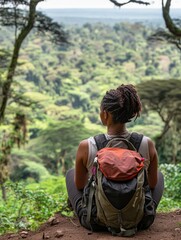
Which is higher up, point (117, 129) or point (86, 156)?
point (117, 129)

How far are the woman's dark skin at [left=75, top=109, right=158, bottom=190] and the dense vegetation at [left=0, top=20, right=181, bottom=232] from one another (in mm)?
7725

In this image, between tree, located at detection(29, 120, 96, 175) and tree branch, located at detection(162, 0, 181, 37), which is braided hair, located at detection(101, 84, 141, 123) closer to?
tree branch, located at detection(162, 0, 181, 37)

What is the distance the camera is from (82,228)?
2.39 metres

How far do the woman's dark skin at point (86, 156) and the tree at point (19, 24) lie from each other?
5.11 metres

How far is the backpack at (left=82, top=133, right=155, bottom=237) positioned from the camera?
204 centimetres

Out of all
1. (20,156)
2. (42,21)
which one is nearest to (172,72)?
(20,156)

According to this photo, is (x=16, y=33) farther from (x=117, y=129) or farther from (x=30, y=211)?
(x=117, y=129)

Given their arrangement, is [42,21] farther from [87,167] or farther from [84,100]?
[84,100]

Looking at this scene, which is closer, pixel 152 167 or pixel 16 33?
pixel 152 167

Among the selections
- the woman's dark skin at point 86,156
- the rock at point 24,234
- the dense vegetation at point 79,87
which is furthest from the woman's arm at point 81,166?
the dense vegetation at point 79,87

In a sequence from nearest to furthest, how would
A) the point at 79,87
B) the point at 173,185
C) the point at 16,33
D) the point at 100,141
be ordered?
the point at 100,141 < the point at 173,185 < the point at 16,33 < the point at 79,87

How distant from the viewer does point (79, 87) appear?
132 ft

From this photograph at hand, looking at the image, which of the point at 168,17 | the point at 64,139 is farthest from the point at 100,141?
the point at 64,139

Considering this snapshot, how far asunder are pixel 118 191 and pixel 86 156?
34 centimetres
